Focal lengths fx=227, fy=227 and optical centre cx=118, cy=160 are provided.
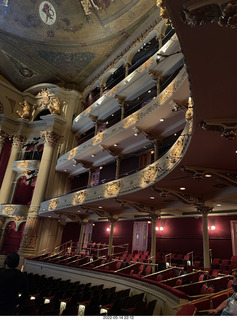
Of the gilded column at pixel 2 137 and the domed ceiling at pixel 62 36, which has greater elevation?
the domed ceiling at pixel 62 36

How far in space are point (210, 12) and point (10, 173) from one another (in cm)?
2205

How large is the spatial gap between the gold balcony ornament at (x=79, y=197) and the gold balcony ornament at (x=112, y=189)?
7.41 feet

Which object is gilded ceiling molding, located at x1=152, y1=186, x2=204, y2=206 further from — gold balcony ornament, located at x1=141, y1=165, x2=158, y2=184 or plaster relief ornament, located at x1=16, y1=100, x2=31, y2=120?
plaster relief ornament, located at x1=16, y1=100, x2=31, y2=120

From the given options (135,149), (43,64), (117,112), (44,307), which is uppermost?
(43,64)

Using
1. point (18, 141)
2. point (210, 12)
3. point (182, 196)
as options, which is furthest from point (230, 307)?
point (18, 141)

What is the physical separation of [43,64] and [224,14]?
79.3 feet

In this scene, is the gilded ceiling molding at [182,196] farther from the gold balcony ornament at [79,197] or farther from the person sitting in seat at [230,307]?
the gold balcony ornament at [79,197]

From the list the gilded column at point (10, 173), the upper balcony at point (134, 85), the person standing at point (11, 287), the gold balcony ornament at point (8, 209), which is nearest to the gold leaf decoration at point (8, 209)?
the gold balcony ornament at point (8, 209)

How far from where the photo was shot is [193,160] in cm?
666

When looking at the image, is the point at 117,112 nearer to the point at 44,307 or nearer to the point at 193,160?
the point at 193,160

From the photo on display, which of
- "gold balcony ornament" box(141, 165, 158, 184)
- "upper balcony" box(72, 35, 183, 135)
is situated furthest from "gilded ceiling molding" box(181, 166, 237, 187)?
"upper balcony" box(72, 35, 183, 135)

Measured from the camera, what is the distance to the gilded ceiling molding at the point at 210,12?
2.24 meters

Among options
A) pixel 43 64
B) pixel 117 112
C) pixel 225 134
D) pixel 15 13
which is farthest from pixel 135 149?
pixel 15 13

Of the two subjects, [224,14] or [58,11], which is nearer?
[224,14]
